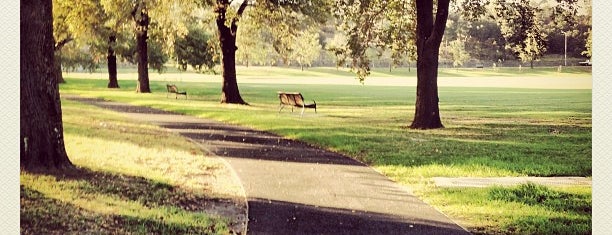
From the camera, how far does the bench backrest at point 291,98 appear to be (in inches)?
326

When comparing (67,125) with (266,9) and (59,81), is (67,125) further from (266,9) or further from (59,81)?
(266,9)

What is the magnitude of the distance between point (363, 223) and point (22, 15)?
126 inches

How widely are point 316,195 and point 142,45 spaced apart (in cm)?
386

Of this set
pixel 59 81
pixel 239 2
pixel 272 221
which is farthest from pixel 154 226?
pixel 239 2

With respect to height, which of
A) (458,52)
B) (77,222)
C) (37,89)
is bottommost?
(77,222)

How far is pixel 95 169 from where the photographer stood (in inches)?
223

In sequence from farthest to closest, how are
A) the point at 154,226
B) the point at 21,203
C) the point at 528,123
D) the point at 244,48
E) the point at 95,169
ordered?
the point at 244,48, the point at 528,123, the point at 95,169, the point at 21,203, the point at 154,226

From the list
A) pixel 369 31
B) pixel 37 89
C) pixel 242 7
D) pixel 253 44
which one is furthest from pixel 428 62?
pixel 37 89

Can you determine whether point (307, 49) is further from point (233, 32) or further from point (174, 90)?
point (233, 32)

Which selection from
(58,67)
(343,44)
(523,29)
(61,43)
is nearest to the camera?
(58,67)

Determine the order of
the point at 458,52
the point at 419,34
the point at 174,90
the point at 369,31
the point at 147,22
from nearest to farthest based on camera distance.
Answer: the point at 458,52
the point at 369,31
the point at 147,22
the point at 419,34
the point at 174,90

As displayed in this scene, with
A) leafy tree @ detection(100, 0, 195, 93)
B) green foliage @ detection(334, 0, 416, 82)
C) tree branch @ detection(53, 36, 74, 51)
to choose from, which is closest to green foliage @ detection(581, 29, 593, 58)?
green foliage @ detection(334, 0, 416, 82)

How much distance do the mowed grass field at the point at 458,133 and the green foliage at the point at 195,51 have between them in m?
0.34

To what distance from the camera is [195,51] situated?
952 centimetres
